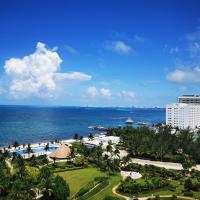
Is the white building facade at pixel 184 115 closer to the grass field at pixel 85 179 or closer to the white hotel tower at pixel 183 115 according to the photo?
the white hotel tower at pixel 183 115

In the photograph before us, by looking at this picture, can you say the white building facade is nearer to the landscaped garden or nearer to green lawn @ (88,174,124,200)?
the landscaped garden

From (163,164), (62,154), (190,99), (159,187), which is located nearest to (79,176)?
(62,154)

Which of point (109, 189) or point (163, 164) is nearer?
point (109, 189)

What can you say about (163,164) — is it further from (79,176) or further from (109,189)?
(109,189)

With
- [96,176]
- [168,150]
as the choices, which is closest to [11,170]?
[96,176]

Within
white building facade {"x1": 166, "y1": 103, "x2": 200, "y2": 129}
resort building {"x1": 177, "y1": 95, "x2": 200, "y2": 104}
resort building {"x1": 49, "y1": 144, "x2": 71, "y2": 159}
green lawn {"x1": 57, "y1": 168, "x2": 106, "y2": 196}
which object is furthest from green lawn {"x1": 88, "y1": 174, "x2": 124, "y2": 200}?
resort building {"x1": 177, "y1": 95, "x2": 200, "y2": 104}

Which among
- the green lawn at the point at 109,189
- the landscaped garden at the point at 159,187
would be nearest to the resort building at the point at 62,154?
the green lawn at the point at 109,189

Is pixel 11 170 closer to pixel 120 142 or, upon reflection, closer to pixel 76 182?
pixel 76 182
